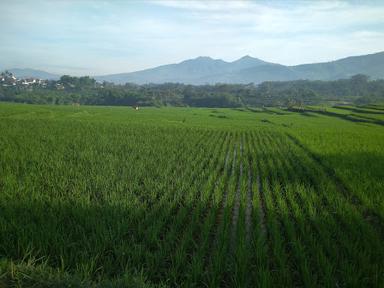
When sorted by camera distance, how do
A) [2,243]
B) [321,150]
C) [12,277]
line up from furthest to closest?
1. [321,150]
2. [2,243]
3. [12,277]

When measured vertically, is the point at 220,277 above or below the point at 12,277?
below

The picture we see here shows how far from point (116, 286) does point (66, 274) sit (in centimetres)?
65

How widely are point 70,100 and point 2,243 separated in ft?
313

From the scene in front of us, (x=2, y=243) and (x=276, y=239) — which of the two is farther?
(x=276, y=239)

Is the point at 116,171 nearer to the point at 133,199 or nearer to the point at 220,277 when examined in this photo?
the point at 133,199

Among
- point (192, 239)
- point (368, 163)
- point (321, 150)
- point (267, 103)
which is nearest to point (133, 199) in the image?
point (192, 239)

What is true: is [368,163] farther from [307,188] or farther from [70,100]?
[70,100]

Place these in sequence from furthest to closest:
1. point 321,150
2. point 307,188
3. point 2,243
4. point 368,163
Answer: point 321,150 < point 368,163 < point 307,188 < point 2,243

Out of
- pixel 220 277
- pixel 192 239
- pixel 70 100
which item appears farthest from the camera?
pixel 70 100

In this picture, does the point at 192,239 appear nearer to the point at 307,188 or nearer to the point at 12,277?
the point at 12,277

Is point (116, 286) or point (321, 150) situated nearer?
point (116, 286)

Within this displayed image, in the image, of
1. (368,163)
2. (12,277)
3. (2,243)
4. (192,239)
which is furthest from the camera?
(368,163)

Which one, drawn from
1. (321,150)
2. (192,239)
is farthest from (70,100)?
(192,239)

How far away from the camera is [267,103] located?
94.8m
